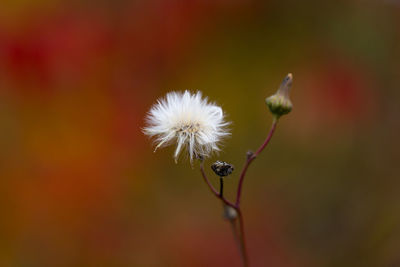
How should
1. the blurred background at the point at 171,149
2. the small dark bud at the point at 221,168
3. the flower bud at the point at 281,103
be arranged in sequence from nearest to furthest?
the small dark bud at the point at 221,168 → the flower bud at the point at 281,103 → the blurred background at the point at 171,149

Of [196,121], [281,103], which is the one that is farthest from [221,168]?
[281,103]

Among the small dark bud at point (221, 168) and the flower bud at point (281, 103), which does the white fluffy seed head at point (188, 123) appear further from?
the flower bud at point (281, 103)

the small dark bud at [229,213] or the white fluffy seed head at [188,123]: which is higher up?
the white fluffy seed head at [188,123]

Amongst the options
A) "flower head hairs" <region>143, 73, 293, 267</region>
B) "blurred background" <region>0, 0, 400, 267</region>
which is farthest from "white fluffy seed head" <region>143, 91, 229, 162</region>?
"blurred background" <region>0, 0, 400, 267</region>

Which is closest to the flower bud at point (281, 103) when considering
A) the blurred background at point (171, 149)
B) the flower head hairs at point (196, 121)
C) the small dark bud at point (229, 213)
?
the flower head hairs at point (196, 121)
